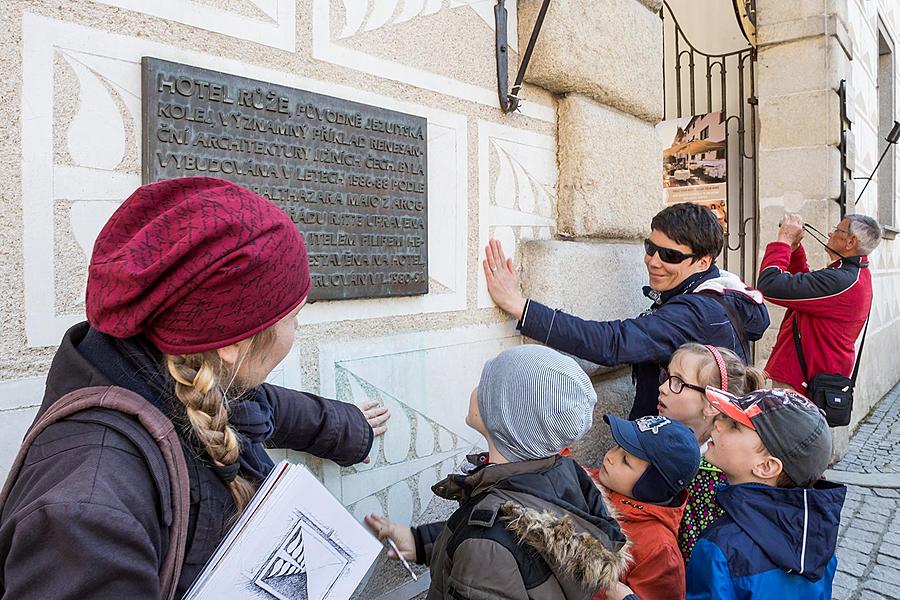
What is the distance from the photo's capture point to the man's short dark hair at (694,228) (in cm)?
256

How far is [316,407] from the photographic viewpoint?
5.50 ft

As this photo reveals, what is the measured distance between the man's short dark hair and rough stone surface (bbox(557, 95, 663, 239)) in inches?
9.7

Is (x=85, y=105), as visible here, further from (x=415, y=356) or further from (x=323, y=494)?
(x=415, y=356)

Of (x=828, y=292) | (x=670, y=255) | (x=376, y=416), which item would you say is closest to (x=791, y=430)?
(x=670, y=255)

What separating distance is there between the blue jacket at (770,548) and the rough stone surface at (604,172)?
1187 mm

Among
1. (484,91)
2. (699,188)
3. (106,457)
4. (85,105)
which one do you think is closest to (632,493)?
(484,91)

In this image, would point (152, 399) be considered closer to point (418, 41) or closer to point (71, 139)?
point (71, 139)

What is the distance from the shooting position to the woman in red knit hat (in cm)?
80

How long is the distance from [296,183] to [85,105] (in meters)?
0.49

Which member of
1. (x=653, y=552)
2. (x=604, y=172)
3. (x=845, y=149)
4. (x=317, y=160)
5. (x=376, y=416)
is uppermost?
(x=845, y=149)

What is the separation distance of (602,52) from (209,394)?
2.19 metres

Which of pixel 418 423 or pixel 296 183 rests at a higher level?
pixel 296 183

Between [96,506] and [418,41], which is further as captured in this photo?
[418,41]

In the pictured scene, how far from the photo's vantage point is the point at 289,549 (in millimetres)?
1041
